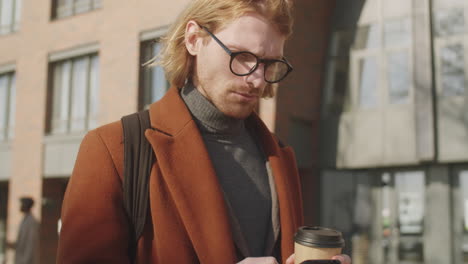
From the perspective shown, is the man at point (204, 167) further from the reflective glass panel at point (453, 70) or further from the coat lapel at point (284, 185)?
the reflective glass panel at point (453, 70)

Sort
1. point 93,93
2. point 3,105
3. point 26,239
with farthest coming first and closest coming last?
point 3,105 < point 93,93 < point 26,239

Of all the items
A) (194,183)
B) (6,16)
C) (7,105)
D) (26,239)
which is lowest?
(26,239)

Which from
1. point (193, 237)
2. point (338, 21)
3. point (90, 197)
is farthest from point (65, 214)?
point (338, 21)

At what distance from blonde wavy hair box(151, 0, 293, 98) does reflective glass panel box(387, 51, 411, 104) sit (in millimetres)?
10877

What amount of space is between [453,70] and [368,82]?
1.95m

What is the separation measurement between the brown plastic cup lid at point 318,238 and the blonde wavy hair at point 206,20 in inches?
27.6

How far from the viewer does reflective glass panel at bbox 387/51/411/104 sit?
12148mm

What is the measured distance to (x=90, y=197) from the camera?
1599mm

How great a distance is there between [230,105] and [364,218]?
1144 centimetres

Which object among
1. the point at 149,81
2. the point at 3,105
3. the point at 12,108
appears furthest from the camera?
the point at 3,105

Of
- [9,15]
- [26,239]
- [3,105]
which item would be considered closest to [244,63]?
[26,239]

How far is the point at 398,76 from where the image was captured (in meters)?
12.3

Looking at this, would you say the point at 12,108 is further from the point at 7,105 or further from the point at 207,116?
the point at 207,116

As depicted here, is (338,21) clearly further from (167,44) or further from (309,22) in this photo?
(167,44)
